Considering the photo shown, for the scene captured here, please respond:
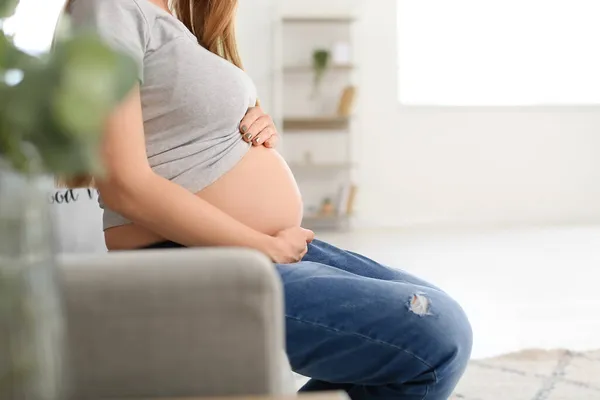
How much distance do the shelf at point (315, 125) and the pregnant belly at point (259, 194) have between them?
4.45 metres

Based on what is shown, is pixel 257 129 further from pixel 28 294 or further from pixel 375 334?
pixel 28 294

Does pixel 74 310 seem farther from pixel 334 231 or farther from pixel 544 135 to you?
pixel 544 135

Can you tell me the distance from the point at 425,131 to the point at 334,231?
3.38 ft

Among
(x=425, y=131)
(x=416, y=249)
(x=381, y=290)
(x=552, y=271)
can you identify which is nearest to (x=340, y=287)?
(x=381, y=290)

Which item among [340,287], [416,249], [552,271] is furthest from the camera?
[416,249]

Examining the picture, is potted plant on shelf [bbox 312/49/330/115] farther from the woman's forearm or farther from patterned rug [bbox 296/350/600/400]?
the woman's forearm

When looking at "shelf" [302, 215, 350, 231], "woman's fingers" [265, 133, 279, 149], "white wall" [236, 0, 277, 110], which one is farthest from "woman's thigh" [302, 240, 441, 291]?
"white wall" [236, 0, 277, 110]

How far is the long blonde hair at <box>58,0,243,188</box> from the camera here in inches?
52.2

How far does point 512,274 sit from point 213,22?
2.58 meters

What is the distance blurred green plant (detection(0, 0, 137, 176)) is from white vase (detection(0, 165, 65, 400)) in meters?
0.02

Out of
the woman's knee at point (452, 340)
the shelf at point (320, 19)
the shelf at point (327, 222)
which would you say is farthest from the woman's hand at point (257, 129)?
the shelf at point (320, 19)

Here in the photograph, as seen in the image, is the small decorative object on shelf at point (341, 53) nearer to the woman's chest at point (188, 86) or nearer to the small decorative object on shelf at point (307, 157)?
the small decorative object on shelf at point (307, 157)

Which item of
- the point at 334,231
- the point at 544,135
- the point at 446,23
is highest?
the point at 446,23

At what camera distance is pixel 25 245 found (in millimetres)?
385
